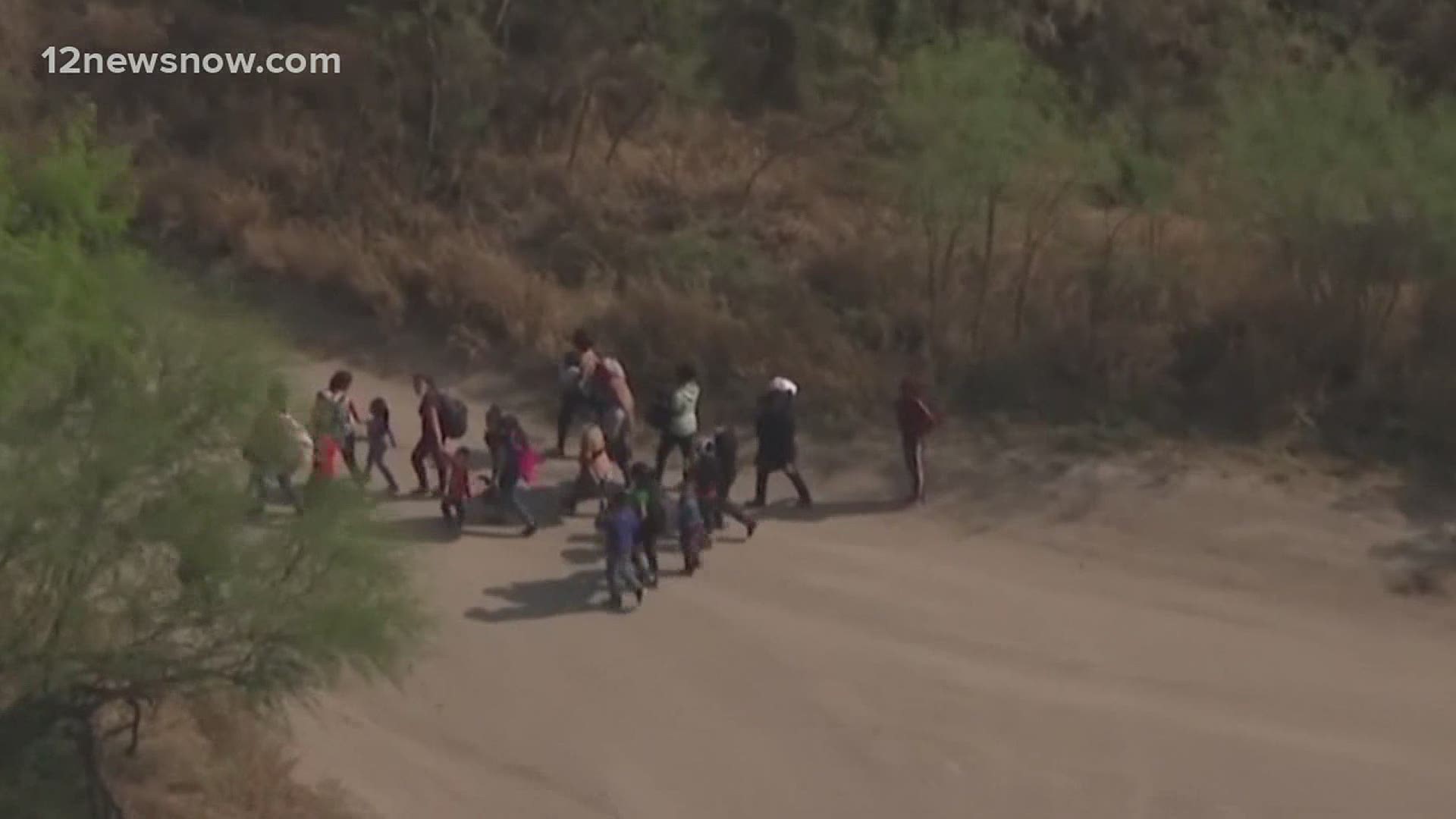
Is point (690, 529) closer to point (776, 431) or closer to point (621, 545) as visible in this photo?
point (621, 545)

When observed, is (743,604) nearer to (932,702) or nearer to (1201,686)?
(932,702)

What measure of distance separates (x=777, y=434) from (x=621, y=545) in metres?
2.62

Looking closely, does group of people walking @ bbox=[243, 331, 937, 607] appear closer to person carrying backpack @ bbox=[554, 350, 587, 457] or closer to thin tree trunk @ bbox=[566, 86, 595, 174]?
person carrying backpack @ bbox=[554, 350, 587, 457]

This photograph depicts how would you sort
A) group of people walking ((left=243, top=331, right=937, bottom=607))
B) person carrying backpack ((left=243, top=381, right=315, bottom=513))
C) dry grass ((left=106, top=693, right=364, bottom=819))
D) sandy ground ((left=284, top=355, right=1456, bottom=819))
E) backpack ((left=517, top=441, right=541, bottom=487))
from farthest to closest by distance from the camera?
backpack ((left=517, top=441, right=541, bottom=487))
group of people walking ((left=243, top=331, right=937, bottom=607))
sandy ground ((left=284, top=355, right=1456, bottom=819))
dry grass ((left=106, top=693, right=364, bottom=819))
person carrying backpack ((left=243, top=381, right=315, bottom=513))

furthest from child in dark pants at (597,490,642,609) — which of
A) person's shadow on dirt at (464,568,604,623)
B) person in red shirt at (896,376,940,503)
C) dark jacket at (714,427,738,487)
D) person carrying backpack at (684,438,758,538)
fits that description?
person in red shirt at (896,376,940,503)

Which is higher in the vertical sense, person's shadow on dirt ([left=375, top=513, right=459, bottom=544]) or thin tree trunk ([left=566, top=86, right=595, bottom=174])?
thin tree trunk ([left=566, top=86, right=595, bottom=174])

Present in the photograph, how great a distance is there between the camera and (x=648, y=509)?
20297 mm

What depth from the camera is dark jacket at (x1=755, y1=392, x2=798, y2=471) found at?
22.0 m

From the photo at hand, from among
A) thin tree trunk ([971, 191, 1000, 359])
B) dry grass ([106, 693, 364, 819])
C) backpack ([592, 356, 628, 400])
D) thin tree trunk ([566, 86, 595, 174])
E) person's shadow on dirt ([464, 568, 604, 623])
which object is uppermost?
thin tree trunk ([566, 86, 595, 174])

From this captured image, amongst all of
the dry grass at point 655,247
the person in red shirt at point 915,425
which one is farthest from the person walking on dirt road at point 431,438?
the person in red shirt at point 915,425

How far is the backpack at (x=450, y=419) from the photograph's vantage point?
21812 mm

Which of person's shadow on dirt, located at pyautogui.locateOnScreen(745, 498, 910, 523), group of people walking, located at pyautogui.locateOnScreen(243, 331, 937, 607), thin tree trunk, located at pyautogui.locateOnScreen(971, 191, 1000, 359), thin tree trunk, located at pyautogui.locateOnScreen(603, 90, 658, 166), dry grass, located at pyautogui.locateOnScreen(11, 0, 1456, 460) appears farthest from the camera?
thin tree trunk, located at pyautogui.locateOnScreen(603, 90, 658, 166)

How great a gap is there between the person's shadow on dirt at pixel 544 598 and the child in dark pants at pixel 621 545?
256mm

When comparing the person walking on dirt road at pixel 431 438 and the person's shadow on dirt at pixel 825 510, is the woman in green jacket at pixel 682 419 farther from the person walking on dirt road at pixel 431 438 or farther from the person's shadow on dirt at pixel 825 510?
the person walking on dirt road at pixel 431 438
